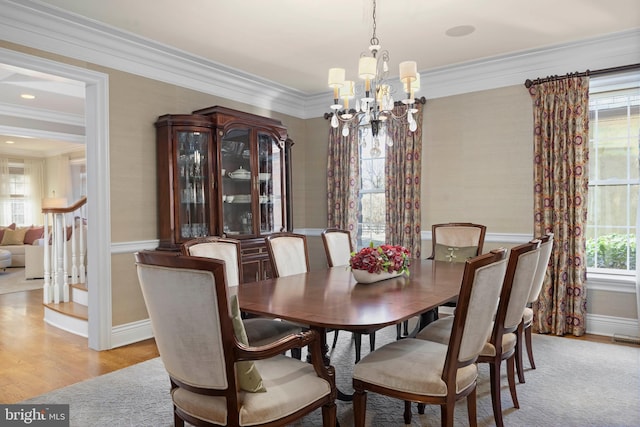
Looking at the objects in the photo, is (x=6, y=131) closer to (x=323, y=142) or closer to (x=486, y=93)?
(x=323, y=142)

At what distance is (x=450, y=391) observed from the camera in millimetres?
1835

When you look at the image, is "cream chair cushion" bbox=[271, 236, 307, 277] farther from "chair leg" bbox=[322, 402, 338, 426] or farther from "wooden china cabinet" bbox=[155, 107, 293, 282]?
"chair leg" bbox=[322, 402, 338, 426]

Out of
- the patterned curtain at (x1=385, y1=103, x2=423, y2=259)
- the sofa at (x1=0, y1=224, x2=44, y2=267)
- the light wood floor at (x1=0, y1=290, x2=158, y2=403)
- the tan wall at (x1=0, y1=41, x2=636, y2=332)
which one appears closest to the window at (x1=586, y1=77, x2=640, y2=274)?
the tan wall at (x1=0, y1=41, x2=636, y2=332)

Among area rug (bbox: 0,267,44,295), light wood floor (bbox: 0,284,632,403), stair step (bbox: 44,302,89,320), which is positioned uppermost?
stair step (bbox: 44,302,89,320)

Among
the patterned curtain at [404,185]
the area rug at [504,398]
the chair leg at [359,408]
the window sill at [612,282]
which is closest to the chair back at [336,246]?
the area rug at [504,398]

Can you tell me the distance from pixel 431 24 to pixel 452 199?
6.40 feet

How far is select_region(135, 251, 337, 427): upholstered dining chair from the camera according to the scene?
157cm

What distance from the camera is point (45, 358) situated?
358 cm

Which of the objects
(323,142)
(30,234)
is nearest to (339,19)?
(323,142)

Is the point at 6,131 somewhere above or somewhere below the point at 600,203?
above

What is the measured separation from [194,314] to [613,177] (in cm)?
422

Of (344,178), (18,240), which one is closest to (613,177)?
(344,178)

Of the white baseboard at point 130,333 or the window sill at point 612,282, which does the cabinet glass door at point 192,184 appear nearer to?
the white baseboard at point 130,333

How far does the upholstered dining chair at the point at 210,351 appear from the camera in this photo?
5.14 feet
